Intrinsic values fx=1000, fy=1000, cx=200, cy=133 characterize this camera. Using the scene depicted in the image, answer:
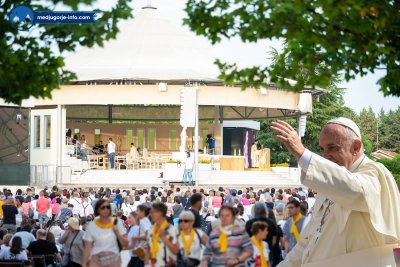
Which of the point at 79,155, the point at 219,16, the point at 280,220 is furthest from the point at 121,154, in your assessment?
the point at 219,16

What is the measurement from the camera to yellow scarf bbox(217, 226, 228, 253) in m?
7.87

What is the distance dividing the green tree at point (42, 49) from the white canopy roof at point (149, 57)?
35578 millimetres

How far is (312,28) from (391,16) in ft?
2.43

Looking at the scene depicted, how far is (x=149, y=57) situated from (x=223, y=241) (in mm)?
43652

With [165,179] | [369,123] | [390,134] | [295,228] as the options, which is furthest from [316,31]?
[369,123]

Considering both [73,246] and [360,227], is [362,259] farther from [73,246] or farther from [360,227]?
[73,246]

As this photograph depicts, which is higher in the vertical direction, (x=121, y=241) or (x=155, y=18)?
(x=155, y=18)

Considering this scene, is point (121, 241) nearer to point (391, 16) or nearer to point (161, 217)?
point (161, 217)

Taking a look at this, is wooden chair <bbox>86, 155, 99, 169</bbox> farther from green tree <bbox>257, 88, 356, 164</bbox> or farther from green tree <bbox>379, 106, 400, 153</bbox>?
green tree <bbox>379, 106, 400, 153</bbox>

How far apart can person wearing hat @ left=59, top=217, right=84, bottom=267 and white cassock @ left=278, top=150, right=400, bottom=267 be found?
20.2ft

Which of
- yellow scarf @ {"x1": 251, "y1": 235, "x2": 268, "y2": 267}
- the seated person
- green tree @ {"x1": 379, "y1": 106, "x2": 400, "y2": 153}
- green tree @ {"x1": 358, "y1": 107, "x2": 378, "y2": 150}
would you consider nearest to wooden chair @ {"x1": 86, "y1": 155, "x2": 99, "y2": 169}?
the seated person

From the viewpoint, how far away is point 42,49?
909cm

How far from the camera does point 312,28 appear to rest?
27.1ft

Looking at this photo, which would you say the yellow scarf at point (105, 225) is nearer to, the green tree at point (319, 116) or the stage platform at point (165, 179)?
the stage platform at point (165, 179)
